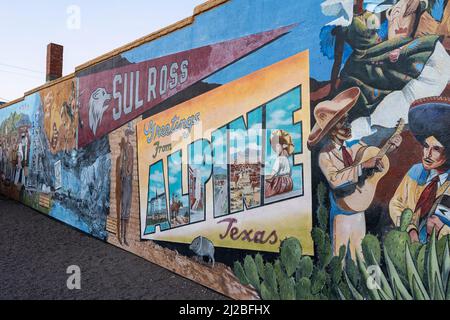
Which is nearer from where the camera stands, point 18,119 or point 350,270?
point 350,270

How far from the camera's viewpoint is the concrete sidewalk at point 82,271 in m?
5.74

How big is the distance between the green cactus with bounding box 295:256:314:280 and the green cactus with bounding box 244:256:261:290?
677 millimetres

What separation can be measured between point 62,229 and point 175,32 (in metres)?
6.56

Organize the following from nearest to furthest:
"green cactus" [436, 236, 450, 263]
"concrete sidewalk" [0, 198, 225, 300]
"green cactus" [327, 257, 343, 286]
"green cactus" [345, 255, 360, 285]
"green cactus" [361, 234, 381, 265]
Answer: "green cactus" [436, 236, 450, 263] → "green cactus" [361, 234, 381, 265] → "green cactus" [345, 255, 360, 285] → "green cactus" [327, 257, 343, 286] → "concrete sidewalk" [0, 198, 225, 300]

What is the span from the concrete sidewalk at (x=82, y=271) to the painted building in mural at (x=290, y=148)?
332 mm

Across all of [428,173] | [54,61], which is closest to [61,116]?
[54,61]

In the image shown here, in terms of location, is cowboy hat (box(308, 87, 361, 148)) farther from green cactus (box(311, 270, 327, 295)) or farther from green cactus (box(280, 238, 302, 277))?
green cactus (box(311, 270, 327, 295))

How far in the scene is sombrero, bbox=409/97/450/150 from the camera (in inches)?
139

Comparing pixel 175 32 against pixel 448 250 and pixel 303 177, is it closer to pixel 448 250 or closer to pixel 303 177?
pixel 303 177

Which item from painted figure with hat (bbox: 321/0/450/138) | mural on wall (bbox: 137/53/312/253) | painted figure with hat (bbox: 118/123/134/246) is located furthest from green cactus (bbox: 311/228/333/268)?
painted figure with hat (bbox: 118/123/134/246)

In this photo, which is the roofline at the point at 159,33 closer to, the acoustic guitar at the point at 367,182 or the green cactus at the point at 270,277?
the acoustic guitar at the point at 367,182
